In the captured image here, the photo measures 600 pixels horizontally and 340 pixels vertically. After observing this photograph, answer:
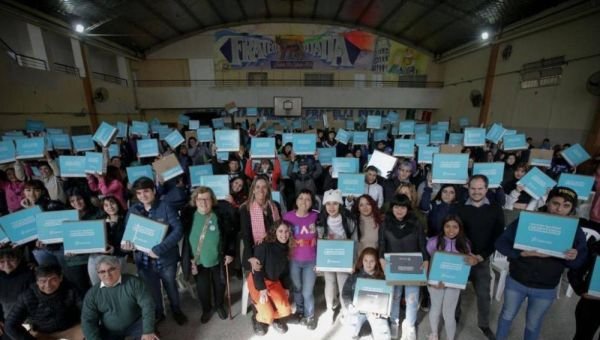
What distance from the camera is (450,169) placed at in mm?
3000

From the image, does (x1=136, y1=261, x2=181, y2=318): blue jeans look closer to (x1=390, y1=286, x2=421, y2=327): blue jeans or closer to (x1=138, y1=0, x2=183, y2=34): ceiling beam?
(x1=390, y1=286, x2=421, y2=327): blue jeans

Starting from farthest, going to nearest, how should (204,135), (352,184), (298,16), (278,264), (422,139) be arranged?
(298,16)
(204,135)
(422,139)
(352,184)
(278,264)

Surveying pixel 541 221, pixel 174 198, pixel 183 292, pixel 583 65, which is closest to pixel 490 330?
pixel 541 221

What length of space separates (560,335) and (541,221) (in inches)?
71.1

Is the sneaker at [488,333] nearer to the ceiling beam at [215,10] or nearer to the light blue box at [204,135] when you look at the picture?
the light blue box at [204,135]

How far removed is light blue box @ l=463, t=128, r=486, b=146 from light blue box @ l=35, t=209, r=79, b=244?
6016 millimetres

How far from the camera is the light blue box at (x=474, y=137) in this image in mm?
4859

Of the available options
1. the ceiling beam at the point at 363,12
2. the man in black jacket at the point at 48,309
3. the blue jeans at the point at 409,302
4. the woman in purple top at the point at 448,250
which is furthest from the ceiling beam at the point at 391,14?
the man in black jacket at the point at 48,309

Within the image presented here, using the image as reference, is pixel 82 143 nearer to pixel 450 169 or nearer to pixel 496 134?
pixel 450 169

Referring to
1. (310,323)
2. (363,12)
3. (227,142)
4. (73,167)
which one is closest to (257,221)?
(310,323)

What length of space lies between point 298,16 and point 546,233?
50.9 feet

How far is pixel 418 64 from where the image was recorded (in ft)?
49.3

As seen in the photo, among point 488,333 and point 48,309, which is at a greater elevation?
point 48,309

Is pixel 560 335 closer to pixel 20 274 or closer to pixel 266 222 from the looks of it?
pixel 266 222
